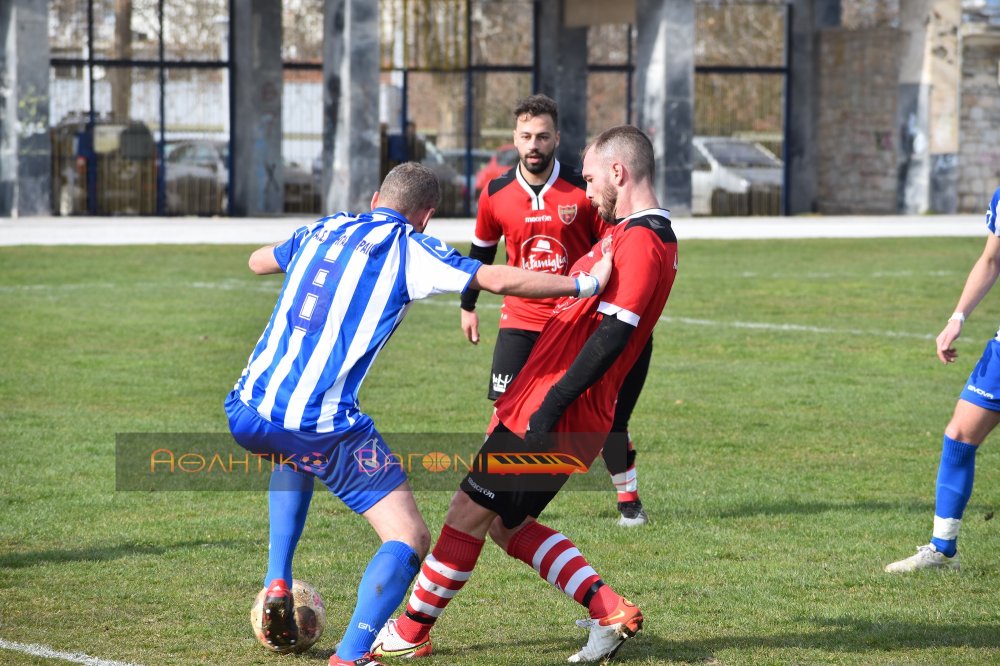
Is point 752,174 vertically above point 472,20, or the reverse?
point 472,20

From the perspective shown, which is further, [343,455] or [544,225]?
[544,225]

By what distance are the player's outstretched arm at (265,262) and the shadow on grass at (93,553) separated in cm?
212

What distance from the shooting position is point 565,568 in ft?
17.6

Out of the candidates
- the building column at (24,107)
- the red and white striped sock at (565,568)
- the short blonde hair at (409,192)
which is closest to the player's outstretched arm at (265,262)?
the short blonde hair at (409,192)

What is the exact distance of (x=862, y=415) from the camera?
432 inches

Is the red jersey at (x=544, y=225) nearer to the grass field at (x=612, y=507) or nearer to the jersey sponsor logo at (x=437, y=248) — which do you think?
the grass field at (x=612, y=507)

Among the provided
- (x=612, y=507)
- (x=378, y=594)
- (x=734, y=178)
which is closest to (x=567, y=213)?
(x=612, y=507)

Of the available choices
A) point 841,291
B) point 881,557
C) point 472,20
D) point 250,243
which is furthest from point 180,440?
point 472,20

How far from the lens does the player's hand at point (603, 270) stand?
16.5 feet

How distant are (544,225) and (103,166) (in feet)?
89.8

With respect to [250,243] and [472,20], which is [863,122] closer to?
[472,20]

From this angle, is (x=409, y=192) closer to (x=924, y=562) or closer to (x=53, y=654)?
(x=53, y=654)

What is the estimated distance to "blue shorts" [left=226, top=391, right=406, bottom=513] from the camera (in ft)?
16.3

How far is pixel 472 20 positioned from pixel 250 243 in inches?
496
